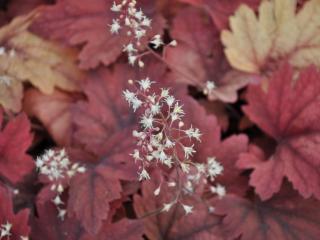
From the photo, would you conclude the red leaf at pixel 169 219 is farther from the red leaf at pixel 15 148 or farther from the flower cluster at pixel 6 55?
the flower cluster at pixel 6 55

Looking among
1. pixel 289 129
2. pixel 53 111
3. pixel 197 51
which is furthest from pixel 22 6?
pixel 289 129

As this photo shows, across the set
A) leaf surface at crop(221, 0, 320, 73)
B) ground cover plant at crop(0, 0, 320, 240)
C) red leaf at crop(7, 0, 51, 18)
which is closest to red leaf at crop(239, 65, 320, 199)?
ground cover plant at crop(0, 0, 320, 240)

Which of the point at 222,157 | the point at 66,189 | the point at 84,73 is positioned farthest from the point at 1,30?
the point at 222,157

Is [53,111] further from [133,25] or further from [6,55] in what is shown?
[133,25]

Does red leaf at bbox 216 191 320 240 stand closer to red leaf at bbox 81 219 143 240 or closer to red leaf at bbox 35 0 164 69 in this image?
red leaf at bbox 81 219 143 240

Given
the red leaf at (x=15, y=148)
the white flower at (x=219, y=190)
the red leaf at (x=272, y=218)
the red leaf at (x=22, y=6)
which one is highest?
the red leaf at (x=22, y=6)

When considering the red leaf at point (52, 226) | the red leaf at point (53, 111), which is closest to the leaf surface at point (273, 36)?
the red leaf at point (53, 111)

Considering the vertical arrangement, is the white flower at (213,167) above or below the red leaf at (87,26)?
below
